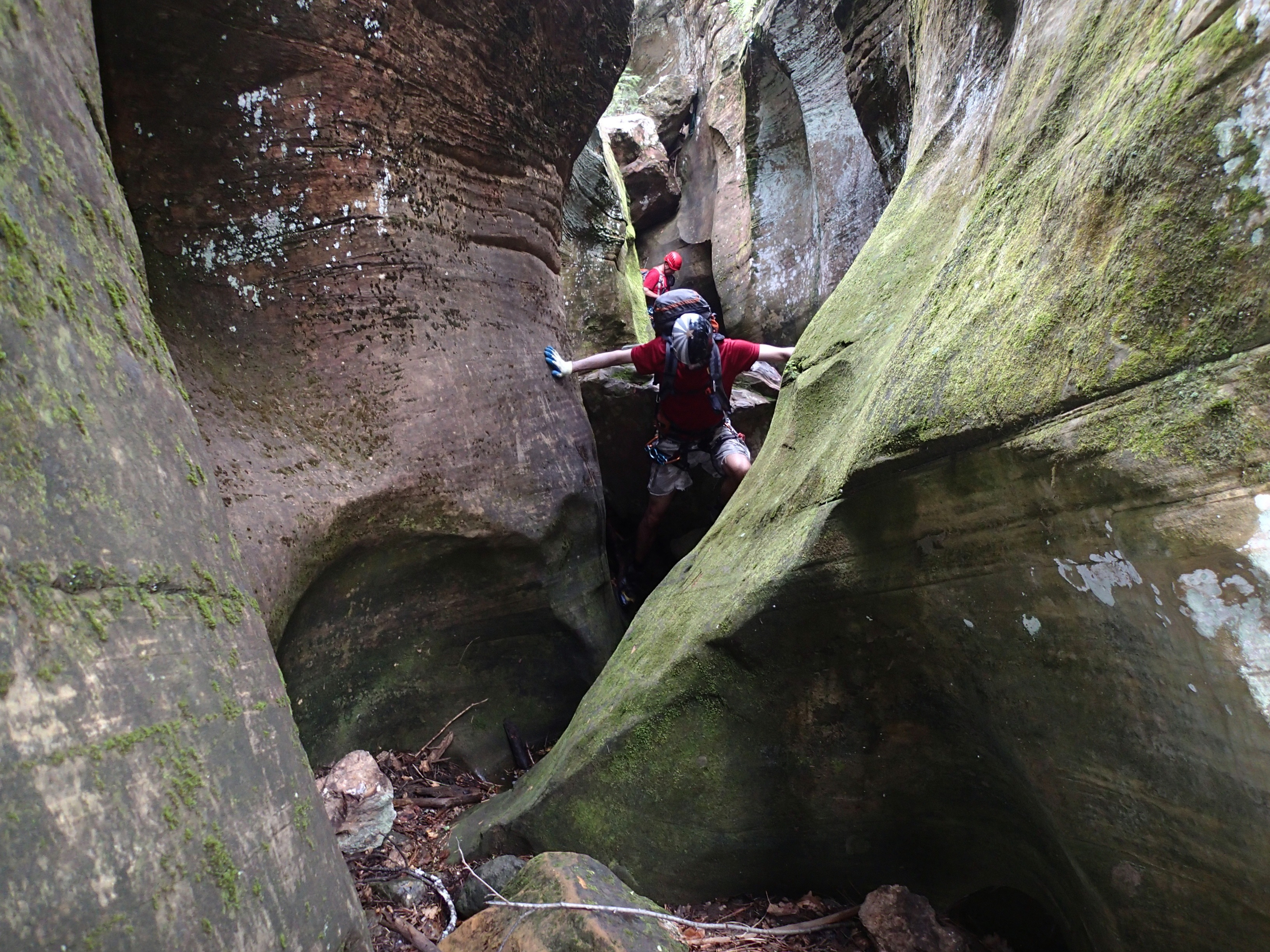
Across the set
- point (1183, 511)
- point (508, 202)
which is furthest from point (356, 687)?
point (1183, 511)

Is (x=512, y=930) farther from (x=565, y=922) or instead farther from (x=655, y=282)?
(x=655, y=282)

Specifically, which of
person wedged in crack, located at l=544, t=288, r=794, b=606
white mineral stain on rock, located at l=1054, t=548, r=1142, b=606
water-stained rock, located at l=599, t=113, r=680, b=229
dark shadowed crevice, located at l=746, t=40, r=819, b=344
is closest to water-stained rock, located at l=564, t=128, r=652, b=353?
person wedged in crack, located at l=544, t=288, r=794, b=606

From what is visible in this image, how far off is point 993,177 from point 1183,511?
1.61 m

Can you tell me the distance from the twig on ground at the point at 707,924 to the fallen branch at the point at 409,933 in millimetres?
279

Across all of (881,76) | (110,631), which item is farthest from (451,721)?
(881,76)

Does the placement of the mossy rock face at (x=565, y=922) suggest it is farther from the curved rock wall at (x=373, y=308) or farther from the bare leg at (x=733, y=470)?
the bare leg at (x=733, y=470)

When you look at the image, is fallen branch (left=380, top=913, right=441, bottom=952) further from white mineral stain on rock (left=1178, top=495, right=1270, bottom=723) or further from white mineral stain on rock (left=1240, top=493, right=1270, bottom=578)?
white mineral stain on rock (left=1240, top=493, right=1270, bottom=578)

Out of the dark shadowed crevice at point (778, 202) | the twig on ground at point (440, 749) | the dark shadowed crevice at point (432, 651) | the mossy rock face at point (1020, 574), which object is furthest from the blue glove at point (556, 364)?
the dark shadowed crevice at point (778, 202)

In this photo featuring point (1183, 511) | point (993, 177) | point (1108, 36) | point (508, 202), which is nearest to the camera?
point (1183, 511)

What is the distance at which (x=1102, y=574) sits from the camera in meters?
1.54

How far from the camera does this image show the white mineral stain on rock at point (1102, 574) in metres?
1.48

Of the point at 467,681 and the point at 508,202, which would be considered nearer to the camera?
the point at 467,681

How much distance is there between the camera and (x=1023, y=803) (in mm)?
2160

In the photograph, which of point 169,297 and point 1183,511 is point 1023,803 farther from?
point 169,297
